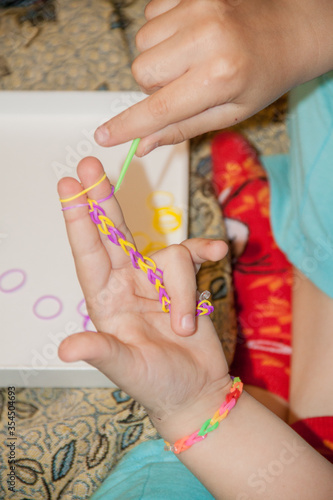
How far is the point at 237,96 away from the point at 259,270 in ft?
1.39

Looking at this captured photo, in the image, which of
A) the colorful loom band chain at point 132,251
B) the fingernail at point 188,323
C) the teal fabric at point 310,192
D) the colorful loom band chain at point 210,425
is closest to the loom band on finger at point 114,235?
the colorful loom band chain at point 132,251

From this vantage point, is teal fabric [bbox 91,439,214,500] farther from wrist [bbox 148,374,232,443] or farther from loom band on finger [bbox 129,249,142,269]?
loom band on finger [bbox 129,249,142,269]

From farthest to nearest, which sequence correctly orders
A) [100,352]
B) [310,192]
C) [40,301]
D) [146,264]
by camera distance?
[310,192] → [40,301] → [146,264] → [100,352]

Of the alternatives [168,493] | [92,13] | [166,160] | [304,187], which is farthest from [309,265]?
[92,13]

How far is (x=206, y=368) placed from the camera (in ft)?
→ 1.80

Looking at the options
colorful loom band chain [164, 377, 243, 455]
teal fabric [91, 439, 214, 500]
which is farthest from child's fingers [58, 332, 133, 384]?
A: teal fabric [91, 439, 214, 500]

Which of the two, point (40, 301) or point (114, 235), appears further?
point (40, 301)

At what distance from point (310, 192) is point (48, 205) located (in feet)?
1.28

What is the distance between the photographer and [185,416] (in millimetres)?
535

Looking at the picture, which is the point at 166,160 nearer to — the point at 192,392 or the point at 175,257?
the point at 175,257

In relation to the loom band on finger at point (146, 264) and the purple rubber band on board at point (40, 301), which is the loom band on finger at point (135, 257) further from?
the purple rubber band on board at point (40, 301)

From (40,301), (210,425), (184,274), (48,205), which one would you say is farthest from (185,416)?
(48,205)

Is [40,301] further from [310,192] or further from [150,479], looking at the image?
[310,192]

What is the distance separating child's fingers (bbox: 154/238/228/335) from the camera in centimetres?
52
